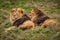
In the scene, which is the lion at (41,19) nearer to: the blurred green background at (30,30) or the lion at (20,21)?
the blurred green background at (30,30)

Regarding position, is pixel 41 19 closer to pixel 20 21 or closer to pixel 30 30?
pixel 20 21

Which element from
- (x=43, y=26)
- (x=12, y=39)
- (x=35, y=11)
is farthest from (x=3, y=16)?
(x=12, y=39)

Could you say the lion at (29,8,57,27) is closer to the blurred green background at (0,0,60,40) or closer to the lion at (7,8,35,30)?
the blurred green background at (0,0,60,40)

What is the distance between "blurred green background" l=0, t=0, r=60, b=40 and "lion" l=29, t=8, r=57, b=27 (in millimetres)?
289

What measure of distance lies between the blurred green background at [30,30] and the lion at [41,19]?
11.4 inches

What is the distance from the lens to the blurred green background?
27.9ft

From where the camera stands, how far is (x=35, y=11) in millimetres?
10734

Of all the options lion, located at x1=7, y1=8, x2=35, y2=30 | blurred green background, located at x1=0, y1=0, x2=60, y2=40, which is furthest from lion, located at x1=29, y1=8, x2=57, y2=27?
lion, located at x1=7, y1=8, x2=35, y2=30

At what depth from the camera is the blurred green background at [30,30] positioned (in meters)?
8.50

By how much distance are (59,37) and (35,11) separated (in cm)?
261

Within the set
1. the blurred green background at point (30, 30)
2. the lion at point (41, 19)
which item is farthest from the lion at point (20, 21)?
the lion at point (41, 19)

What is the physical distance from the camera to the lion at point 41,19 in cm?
970

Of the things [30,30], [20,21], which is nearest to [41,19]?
[20,21]

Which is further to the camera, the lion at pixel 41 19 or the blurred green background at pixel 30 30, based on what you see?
the lion at pixel 41 19
